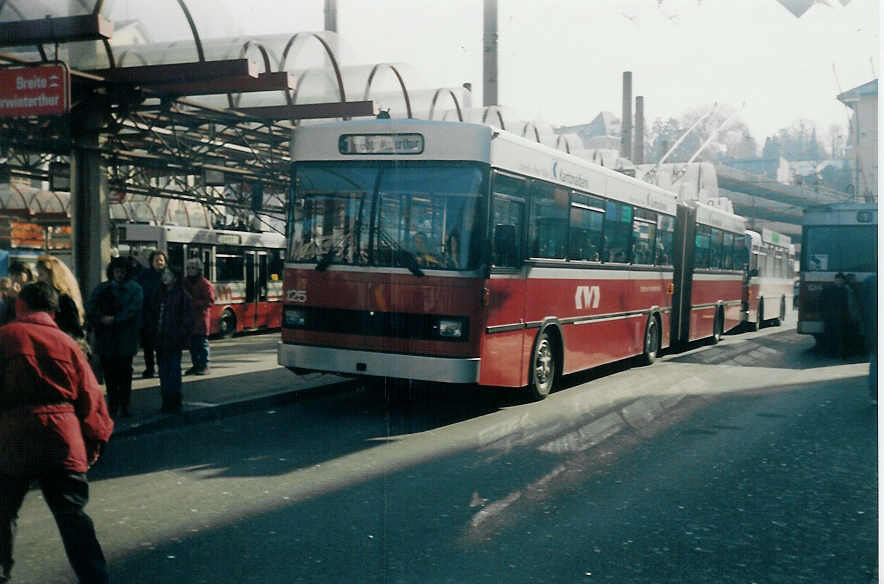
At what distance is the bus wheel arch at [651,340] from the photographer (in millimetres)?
14630

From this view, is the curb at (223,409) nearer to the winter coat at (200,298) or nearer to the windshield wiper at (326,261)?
the windshield wiper at (326,261)

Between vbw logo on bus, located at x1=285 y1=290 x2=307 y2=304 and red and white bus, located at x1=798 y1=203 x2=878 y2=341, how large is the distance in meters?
11.8

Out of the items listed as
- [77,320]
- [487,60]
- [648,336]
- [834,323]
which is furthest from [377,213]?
[834,323]

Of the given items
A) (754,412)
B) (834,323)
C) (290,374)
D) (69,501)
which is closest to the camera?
(69,501)

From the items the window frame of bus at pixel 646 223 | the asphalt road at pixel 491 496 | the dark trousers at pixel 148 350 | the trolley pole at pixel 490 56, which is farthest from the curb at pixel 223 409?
the trolley pole at pixel 490 56

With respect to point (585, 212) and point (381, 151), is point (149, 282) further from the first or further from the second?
point (585, 212)

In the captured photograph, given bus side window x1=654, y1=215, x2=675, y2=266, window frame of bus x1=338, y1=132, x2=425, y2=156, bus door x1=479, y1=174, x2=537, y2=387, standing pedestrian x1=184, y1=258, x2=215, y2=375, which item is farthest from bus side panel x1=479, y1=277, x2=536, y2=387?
bus side window x1=654, y1=215, x2=675, y2=266

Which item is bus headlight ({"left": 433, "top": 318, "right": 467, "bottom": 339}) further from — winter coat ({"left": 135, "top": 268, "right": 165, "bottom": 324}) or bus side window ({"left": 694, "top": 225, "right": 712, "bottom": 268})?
bus side window ({"left": 694, "top": 225, "right": 712, "bottom": 268})

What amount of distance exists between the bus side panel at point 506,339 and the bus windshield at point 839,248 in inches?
397

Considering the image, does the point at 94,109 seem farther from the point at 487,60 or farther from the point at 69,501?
the point at 69,501

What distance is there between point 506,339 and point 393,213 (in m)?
1.88

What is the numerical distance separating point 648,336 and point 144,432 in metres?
9.04

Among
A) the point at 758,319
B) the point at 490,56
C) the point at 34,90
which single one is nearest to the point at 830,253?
the point at 490,56

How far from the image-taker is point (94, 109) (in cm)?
1284
